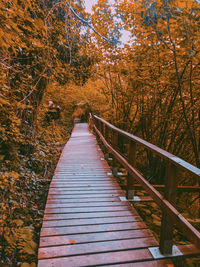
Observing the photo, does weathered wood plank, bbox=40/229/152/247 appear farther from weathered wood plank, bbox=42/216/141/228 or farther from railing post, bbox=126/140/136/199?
railing post, bbox=126/140/136/199

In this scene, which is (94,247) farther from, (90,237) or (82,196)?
(82,196)

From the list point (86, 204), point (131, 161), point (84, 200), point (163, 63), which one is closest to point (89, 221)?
point (86, 204)

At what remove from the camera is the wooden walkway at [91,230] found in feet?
6.17

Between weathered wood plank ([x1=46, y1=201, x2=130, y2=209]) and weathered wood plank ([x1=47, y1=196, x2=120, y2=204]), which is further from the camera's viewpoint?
weathered wood plank ([x1=47, y1=196, x2=120, y2=204])

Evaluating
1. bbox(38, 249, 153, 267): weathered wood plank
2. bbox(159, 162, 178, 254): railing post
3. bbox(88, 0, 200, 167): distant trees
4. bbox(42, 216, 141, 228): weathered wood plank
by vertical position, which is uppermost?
bbox(88, 0, 200, 167): distant trees

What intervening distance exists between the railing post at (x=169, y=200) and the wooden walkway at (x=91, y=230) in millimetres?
134

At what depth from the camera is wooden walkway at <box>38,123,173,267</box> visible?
188 cm

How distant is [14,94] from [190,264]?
16.4 feet

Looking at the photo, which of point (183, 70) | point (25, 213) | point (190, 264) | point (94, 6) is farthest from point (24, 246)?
point (94, 6)

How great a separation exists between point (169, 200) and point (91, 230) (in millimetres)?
1085

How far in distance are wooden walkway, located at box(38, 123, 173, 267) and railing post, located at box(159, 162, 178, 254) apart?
0.44ft

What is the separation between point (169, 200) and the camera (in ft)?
6.19

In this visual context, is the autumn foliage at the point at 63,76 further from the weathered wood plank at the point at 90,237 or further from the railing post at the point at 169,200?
the railing post at the point at 169,200

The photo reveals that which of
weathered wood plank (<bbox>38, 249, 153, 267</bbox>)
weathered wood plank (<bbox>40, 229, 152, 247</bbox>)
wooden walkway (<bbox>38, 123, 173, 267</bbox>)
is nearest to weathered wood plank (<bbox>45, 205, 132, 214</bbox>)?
wooden walkway (<bbox>38, 123, 173, 267</bbox>)
